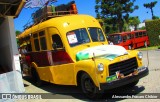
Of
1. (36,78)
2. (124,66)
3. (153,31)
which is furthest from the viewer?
(153,31)

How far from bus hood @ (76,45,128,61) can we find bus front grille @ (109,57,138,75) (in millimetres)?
263

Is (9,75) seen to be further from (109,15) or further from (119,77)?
(109,15)

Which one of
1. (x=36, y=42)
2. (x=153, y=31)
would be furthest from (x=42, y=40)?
(x=153, y=31)

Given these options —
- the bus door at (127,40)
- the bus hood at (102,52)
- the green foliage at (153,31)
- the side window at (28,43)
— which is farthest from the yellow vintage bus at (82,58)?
the green foliage at (153,31)

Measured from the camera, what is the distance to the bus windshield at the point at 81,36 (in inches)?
379

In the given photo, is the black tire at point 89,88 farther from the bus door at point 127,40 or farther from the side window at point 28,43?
the bus door at point 127,40

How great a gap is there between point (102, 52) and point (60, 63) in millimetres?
1959

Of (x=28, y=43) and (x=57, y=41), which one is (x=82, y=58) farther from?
(x=28, y=43)

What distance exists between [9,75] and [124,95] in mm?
4461

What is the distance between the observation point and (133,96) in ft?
27.1

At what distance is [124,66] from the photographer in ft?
26.8

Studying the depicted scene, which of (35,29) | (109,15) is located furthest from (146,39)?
(35,29)

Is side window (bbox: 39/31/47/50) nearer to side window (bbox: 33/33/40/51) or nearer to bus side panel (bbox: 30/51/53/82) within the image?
bus side panel (bbox: 30/51/53/82)

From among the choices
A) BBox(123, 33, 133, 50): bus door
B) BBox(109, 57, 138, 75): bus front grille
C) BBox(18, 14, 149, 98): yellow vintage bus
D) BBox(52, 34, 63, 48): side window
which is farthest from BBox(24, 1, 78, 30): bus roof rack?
BBox(123, 33, 133, 50): bus door
